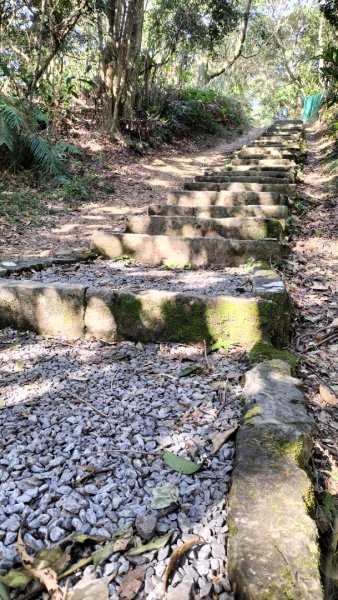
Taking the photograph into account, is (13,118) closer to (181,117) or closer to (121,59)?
(121,59)

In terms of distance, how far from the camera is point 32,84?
22.8 feet

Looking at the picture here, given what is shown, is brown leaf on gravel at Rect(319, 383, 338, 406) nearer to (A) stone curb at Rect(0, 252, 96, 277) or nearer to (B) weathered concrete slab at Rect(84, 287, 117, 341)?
(B) weathered concrete slab at Rect(84, 287, 117, 341)

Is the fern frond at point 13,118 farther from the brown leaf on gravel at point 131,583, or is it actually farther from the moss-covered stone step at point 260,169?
the brown leaf on gravel at point 131,583

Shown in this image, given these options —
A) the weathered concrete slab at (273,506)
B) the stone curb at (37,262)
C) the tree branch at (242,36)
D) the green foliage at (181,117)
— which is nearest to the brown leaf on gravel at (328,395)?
the weathered concrete slab at (273,506)

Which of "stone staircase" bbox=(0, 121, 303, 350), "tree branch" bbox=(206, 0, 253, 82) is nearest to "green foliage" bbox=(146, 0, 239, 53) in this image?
"tree branch" bbox=(206, 0, 253, 82)

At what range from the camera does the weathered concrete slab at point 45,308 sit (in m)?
2.58

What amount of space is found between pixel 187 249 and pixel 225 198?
153cm

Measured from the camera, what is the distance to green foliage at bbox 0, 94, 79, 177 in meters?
5.99

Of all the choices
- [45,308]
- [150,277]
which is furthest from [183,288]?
[45,308]

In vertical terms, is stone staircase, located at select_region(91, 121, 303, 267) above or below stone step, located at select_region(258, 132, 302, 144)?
below

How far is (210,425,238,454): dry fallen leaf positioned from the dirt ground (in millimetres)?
2836

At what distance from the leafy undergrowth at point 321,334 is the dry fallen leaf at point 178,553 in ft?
1.08

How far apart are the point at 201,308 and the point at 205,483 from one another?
3.88 feet

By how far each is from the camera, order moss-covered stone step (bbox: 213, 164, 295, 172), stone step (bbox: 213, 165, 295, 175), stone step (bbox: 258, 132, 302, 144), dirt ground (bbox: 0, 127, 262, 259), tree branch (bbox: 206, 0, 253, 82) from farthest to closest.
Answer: tree branch (bbox: 206, 0, 253, 82), stone step (bbox: 258, 132, 302, 144), stone step (bbox: 213, 165, 295, 175), moss-covered stone step (bbox: 213, 164, 295, 172), dirt ground (bbox: 0, 127, 262, 259)
